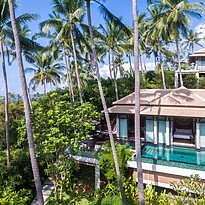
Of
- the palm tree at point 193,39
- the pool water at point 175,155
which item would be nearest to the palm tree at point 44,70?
the pool water at point 175,155

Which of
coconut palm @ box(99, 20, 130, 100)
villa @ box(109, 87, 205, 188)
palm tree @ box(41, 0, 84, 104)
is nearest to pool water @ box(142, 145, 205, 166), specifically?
villa @ box(109, 87, 205, 188)

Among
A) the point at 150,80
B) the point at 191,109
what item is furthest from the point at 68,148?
the point at 150,80

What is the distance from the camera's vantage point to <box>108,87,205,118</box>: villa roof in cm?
1343

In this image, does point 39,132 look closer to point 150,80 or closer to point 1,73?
point 1,73

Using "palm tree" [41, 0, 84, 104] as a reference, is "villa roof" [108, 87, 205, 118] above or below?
below

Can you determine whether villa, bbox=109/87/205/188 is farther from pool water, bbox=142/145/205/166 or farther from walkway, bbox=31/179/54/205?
walkway, bbox=31/179/54/205

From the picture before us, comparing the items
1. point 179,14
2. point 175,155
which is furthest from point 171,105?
point 179,14

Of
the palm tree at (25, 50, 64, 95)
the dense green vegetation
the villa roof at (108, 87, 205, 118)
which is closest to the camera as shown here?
the dense green vegetation

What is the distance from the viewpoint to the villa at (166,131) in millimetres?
10783

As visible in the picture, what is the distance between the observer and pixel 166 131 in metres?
14.2

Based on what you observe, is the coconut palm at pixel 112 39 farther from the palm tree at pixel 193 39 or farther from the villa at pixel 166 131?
the palm tree at pixel 193 39

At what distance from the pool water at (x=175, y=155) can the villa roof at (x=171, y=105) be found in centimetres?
230

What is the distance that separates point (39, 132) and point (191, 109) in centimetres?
954

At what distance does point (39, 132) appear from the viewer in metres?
10.4
